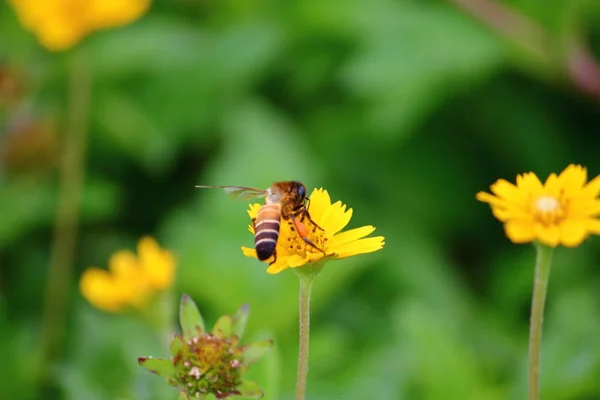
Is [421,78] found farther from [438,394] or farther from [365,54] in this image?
[438,394]

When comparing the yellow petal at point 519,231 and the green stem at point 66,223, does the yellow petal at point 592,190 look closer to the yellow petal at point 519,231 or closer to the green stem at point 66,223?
the yellow petal at point 519,231

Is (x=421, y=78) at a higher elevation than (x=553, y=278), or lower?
higher

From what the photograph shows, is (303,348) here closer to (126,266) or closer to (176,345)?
(176,345)

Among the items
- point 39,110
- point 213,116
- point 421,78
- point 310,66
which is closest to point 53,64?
point 39,110

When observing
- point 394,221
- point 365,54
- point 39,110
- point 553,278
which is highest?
point 365,54

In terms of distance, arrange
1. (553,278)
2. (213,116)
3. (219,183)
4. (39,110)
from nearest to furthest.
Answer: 1. (219,183)
2. (553,278)
3. (39,110)
4. (213,116)

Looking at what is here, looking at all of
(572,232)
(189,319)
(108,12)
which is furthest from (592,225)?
(108,12)

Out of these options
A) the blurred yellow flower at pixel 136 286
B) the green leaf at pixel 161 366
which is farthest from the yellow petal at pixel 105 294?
the green leaf at pixel 161 366
